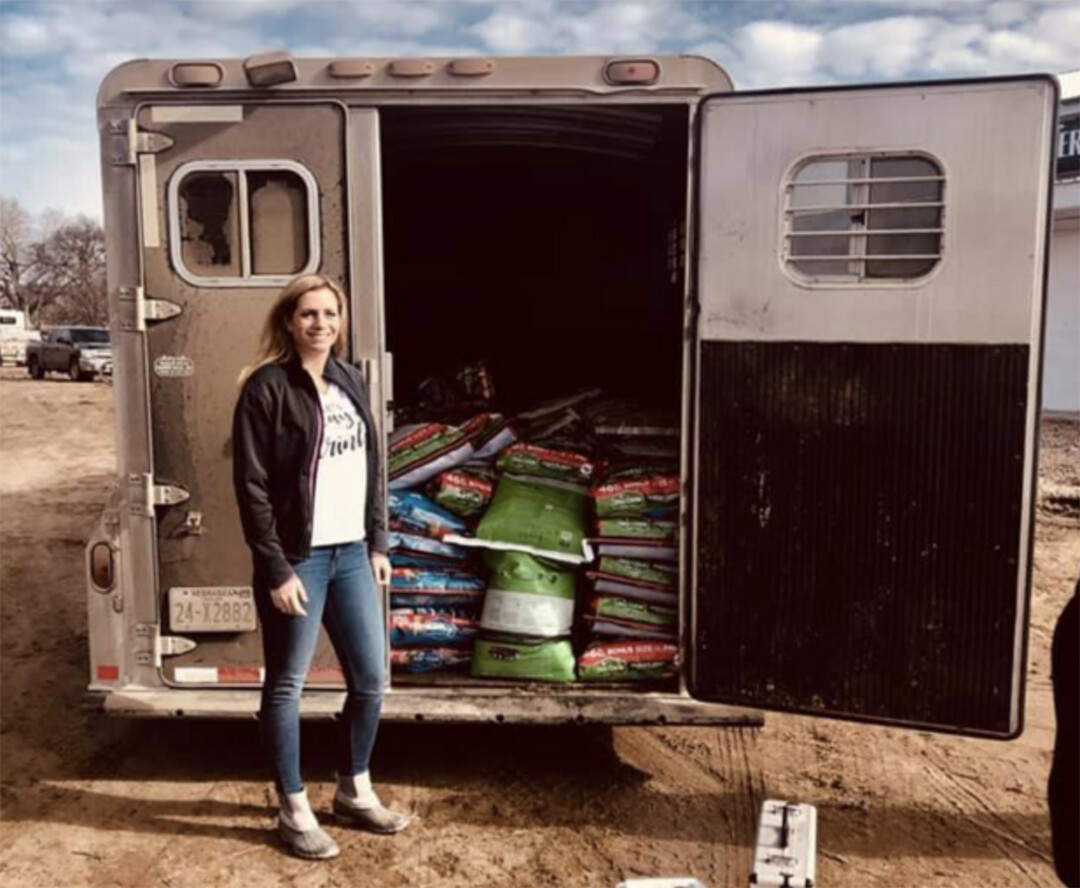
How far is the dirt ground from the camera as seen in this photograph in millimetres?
3613

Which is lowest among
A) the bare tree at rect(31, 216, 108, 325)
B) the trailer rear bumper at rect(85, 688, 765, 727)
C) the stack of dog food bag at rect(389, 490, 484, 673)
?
the trailer rear bumper at rect(85, 688, 765, 727)

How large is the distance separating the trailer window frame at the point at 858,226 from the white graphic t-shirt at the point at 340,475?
5.15 feet

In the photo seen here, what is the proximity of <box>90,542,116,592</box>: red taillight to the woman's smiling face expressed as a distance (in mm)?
1217

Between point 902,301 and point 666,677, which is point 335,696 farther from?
point 902,301

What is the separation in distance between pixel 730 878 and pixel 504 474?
187 cm

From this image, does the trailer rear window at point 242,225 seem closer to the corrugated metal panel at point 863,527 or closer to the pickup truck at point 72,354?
the corrugated metal panel at point 863,527

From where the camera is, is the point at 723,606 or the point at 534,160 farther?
the point at 534,160

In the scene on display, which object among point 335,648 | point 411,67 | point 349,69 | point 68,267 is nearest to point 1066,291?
point 411,67

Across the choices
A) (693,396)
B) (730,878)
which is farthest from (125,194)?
(730,878)

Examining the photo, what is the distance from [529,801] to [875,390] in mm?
2078

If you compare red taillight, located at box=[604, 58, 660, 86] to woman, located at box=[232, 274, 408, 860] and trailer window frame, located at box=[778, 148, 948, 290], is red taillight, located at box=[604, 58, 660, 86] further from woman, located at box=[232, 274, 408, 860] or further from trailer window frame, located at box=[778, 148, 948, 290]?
woman, located at box=[232, 274, 408, 860]

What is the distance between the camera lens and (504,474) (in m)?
4.55

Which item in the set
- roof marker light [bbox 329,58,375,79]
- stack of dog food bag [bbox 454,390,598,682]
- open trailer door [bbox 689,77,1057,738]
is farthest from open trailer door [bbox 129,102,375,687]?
open trailer door [bbox 689,77,1057,738]

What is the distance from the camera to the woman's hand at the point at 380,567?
375 centimetres
